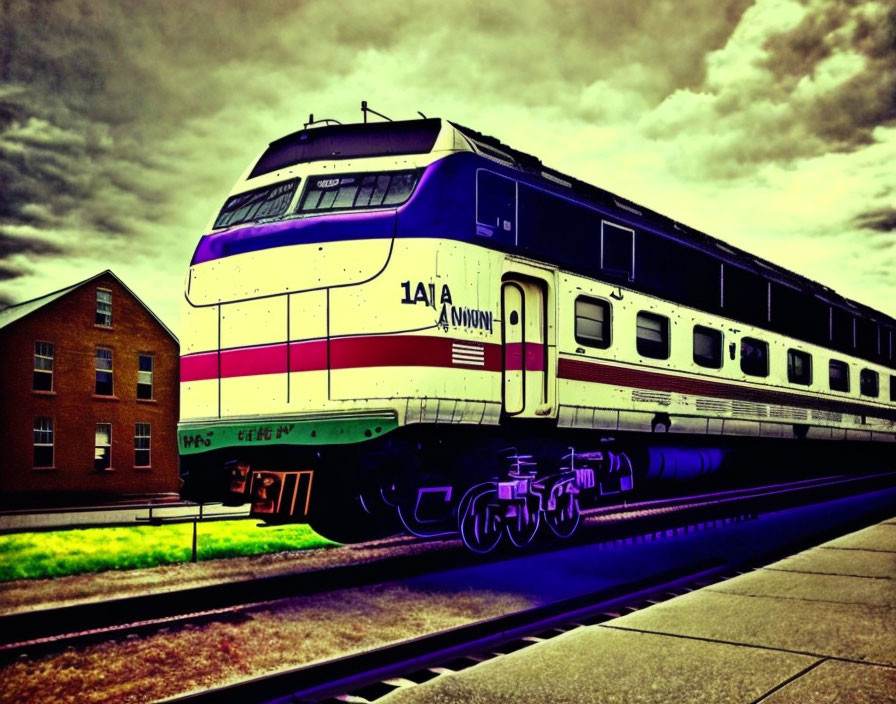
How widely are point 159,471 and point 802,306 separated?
30.0 metres

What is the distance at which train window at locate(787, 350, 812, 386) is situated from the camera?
15154 mm

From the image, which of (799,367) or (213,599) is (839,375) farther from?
(213,599)

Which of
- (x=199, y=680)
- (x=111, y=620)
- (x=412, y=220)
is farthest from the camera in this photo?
(x=412, y=220)

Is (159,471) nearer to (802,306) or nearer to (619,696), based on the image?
(802,306)

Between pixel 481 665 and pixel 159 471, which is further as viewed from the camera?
pixel 159 471

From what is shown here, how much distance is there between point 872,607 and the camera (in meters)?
6.54

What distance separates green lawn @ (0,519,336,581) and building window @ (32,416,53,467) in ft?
77.8

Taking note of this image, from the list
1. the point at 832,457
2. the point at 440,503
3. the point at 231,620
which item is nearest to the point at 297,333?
the point at 440,503

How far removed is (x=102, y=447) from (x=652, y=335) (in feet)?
102

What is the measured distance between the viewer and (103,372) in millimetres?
37000

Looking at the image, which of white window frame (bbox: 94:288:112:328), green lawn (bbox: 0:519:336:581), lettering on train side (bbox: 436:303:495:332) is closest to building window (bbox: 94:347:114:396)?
white window frame (bbox: 94:288:112:328)

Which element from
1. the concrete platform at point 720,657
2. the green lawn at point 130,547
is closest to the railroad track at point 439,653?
the concrete platform at point 720,657

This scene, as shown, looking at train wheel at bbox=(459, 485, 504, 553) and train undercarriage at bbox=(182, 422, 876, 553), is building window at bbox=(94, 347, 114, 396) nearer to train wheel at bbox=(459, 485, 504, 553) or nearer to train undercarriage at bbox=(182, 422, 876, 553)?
train undercarriage at bbox=(182, 422, 876, 553)

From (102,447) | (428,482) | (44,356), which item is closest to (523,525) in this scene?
(428,482)
